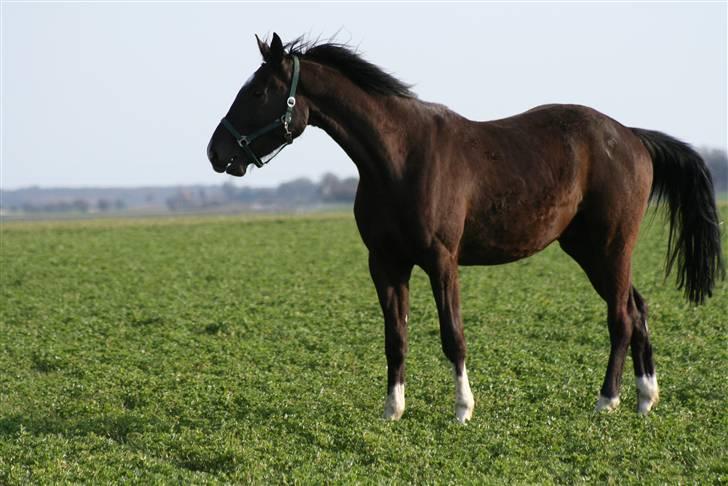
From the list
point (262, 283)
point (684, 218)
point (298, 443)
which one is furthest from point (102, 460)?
point (262, 283)

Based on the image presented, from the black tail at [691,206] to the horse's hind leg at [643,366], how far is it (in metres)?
0.77

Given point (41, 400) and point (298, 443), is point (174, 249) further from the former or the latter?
point (298, 443)

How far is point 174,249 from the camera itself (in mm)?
31109

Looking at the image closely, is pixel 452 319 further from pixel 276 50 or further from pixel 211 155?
pixel 276 50

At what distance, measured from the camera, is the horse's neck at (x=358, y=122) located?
7.89 metres

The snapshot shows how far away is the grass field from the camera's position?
23.3 feet

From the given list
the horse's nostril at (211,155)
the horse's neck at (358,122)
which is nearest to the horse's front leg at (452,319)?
the horse's neck at (358,122)

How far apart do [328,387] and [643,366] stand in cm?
321

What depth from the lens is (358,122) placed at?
26.1ft

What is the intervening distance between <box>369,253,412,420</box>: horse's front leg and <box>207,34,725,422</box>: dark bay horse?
12 mm

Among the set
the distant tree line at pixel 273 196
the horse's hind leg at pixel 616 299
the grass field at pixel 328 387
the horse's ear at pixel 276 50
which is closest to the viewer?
the grass field at pixel 328 387

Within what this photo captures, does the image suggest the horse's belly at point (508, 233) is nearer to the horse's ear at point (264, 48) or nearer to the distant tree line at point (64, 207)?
the horse's ear at point (264, 48)

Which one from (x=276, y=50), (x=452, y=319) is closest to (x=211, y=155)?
(x=276, y=50)

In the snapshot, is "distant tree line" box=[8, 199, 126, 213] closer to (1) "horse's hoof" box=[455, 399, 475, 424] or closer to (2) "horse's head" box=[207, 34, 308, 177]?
(2) "horse's head" box=[207, 34, 308, 177]
